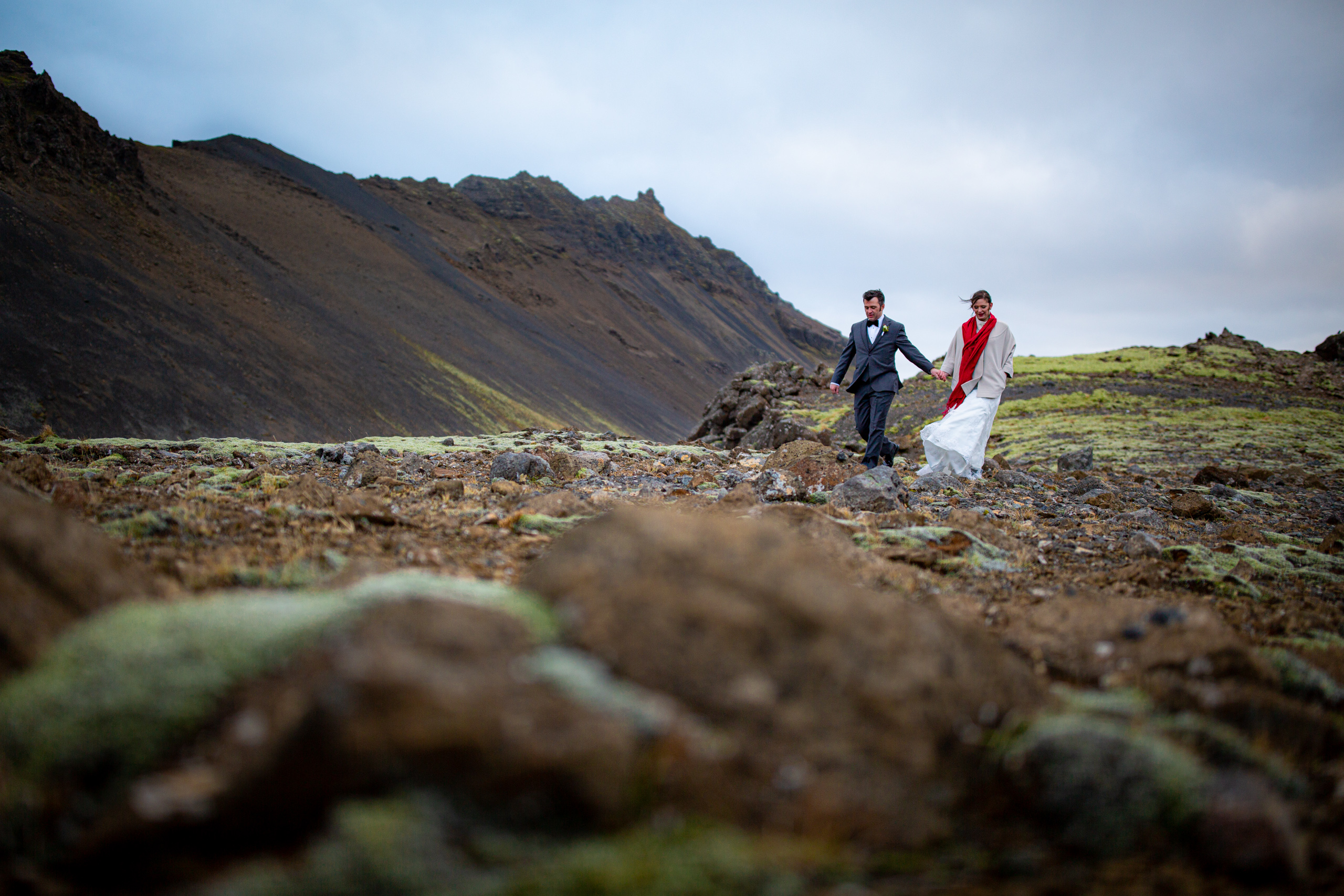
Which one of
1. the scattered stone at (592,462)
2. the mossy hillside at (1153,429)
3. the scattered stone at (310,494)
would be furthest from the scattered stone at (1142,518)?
the scattered stone at (310,494)

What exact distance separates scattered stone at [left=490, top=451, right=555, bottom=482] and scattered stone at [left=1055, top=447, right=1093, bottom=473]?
10.8m

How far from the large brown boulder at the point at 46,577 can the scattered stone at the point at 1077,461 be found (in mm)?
14737

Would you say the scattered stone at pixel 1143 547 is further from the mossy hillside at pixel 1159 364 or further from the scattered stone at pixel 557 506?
the mossy hillside at pixel 1159 364

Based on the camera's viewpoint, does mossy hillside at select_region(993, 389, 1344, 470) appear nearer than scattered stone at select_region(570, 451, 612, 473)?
No

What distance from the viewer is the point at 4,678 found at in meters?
1.96

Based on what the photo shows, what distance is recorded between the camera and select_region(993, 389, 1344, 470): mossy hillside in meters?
16.9

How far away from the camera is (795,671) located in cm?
200

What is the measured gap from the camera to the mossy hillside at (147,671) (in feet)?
5.89

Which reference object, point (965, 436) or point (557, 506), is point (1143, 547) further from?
point (557, 506)

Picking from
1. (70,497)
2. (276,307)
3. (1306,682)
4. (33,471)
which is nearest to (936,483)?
(1306,682)

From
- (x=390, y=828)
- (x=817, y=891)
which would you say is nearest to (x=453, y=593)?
(x=390, y=828)

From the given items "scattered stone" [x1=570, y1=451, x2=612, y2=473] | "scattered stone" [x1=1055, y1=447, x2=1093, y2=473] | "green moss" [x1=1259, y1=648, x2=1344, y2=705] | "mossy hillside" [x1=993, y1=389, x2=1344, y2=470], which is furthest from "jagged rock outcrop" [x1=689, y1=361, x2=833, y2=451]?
"green moss" [x1=1259, y1=648, x2=1344, y2=705]

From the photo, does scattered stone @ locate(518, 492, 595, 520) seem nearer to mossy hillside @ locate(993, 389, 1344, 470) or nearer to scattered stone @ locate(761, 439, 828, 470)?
scattered stone @ locate(761, 439, 828, 470)

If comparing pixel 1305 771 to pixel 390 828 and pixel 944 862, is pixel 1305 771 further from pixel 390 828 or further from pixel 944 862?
pixel 390 828
